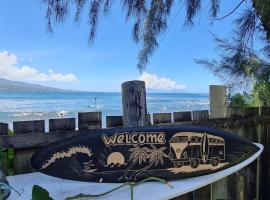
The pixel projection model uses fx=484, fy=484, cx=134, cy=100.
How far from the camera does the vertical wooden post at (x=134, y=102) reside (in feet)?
8.86

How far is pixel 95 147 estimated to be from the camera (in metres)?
2.32

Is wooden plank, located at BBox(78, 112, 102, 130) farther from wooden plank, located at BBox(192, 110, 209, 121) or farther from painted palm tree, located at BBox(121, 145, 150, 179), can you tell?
wooden plank, located at BBox(192, 110, 209, 121)

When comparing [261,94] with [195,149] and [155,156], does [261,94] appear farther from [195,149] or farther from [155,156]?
[155,156]

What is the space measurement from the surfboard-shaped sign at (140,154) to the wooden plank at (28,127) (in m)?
0.19

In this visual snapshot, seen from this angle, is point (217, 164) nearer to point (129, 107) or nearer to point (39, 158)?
point (129, 107)

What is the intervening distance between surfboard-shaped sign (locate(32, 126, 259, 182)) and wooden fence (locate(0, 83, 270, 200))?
0.17 meters

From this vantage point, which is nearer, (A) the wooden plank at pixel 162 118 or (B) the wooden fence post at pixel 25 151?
(B) the wooden fence post at pixel 25 151

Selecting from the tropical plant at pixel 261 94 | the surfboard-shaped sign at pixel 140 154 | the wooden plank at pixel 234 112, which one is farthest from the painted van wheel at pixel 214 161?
the tropical plant at pixel 261 94

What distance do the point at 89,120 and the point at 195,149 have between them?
2.05 ft

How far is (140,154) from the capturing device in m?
2.39

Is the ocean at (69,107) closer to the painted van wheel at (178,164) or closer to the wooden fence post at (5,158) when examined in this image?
the painted van wheel at (178,164)

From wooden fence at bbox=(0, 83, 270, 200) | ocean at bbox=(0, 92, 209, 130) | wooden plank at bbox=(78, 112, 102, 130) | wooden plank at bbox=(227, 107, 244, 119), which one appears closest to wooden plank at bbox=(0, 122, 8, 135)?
wooden fence at bbox=(0, 83, 270, 200)

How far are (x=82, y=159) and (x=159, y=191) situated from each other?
40cm

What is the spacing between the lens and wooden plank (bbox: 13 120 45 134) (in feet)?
7.79
